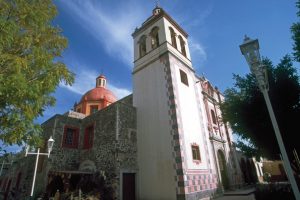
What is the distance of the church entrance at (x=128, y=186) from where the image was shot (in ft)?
40.1

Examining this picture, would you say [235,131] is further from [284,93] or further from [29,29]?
[29,29]

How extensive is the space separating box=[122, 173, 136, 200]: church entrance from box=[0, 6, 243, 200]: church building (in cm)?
6

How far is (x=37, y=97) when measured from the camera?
4887mm

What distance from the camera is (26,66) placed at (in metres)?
4.68

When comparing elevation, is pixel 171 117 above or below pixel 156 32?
below

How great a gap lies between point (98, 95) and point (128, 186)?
14.3 meters

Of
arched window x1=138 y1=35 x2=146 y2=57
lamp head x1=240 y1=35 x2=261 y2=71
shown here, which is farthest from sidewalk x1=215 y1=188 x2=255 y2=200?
arched window x1=138 y1=35 x2=146 y2=57

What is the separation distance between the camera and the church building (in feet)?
39.7

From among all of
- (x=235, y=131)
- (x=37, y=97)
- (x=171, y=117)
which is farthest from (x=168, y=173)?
(x=37, y=97)

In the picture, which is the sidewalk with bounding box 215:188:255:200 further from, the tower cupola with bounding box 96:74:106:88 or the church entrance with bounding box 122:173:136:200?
the tower cupola with bounding box 96:74:106:88

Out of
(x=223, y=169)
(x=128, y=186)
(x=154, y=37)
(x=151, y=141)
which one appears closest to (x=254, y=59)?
(x=151, y=141)

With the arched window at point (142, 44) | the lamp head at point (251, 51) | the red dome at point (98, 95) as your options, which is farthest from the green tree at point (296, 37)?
the red dome at point (98, 95)

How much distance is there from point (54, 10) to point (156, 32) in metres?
12.5

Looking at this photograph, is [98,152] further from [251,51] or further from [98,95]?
[251,51]
